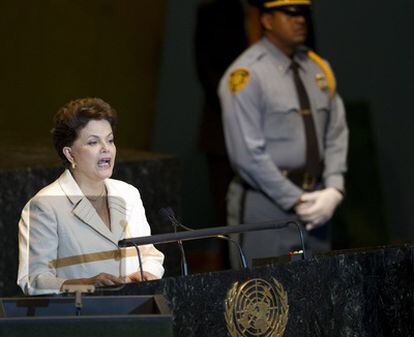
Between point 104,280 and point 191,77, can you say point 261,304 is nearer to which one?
point 104,280

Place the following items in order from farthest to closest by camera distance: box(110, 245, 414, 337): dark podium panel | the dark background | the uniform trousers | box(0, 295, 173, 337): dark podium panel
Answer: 1. the dark background
2. the uniform trousers
3. box(110, 245, 414, 337): dark podium panel
4. box(0, 295, 173, 337): dark podium panel

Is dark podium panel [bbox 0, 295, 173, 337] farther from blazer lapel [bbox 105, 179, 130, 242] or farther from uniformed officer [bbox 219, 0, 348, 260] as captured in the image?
uniformed officer [bbox 219, 0, 348, 260]

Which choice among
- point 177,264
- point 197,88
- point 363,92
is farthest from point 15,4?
point 177,264

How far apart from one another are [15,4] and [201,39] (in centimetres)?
78

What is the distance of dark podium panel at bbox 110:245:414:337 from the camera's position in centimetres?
293

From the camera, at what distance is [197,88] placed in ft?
21.2

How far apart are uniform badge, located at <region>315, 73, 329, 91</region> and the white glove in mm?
380

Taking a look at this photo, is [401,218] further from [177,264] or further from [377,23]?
[177,264]

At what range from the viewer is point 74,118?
9.85 feet

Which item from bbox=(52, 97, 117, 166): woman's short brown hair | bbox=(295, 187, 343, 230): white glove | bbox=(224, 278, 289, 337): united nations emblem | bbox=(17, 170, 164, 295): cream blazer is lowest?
bbox=(224, 278, 289, 337): united nations emblem

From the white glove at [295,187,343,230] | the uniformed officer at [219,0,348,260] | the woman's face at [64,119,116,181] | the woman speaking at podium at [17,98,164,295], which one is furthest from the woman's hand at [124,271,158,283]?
the white glove at [295,187,343,230]

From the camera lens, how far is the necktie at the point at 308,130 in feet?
15.7

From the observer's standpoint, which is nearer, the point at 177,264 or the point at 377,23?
the point at 177,264

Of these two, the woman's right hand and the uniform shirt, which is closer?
the woman's right hand
